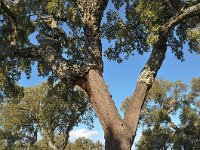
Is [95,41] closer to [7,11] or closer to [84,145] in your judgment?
[7,11]

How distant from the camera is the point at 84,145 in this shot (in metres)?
96.8

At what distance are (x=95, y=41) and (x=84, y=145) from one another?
276 ft

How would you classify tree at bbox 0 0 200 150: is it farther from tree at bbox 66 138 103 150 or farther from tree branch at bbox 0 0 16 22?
tree at bbox 66 138 103 150

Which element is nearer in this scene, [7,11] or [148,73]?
[148,73]

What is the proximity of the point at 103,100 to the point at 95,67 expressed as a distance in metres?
1.55

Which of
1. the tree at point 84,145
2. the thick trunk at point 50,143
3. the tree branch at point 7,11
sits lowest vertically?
the tree branch at point 7,11

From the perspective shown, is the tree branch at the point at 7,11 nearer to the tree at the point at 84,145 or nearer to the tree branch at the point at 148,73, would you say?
the tree branch at the point at 148,73

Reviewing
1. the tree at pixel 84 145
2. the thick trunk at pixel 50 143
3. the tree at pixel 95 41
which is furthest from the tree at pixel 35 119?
the tree at pixel 84 145

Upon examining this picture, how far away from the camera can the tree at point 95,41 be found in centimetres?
1354

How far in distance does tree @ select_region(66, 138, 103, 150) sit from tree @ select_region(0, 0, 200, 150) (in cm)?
7329

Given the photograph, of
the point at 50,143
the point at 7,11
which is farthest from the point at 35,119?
the point at 7,11

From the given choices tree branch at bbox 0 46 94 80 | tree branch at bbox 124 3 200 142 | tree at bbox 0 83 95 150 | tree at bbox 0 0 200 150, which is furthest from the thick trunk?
tree branch at bbox 124 3 200 142

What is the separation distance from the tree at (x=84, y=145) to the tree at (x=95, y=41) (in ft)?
240

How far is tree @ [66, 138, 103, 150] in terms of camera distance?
91.6 m
